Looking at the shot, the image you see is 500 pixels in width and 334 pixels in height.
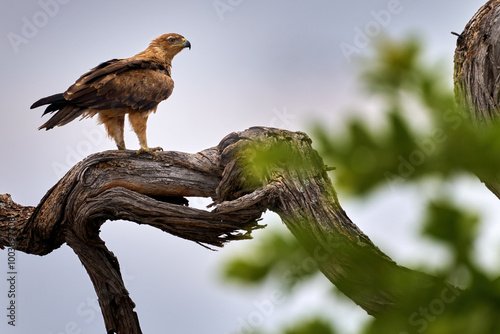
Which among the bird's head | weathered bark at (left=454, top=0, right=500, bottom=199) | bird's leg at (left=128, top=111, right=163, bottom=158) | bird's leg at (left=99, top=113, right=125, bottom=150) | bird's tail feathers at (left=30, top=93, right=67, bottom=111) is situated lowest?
weathered bark at (left=454, top=0, right=500, bottom=199)

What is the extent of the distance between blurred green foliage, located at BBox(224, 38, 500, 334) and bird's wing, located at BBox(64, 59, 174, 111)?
4374 mm

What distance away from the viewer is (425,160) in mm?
1525

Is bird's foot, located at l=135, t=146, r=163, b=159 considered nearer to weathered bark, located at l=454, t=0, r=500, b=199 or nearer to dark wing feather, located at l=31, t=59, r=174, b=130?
dark wing feather, located at l=31, t=59, r=174, b=130

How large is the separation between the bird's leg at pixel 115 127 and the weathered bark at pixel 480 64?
10.7ft

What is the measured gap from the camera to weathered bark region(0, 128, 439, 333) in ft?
15.8

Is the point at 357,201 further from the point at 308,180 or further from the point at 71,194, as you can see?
the point at 71,194

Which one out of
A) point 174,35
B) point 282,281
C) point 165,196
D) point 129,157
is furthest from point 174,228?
point 282,281

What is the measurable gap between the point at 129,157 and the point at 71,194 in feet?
2.19

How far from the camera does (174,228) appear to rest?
5.49 m

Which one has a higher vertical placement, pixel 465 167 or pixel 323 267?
pixel 323 267

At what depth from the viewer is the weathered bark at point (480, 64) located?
5.54 metres

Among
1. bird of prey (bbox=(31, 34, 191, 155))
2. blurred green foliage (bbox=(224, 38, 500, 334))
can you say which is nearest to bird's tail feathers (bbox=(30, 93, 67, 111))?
bird of prey (bbox=(31, 34, 191, 155))

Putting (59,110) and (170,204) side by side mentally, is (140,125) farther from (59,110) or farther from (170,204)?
(170,204)

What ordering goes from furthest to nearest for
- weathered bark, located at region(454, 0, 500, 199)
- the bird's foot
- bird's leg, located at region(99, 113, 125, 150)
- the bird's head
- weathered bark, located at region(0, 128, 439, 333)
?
the bird's head → bird's leg, located at region(99, 113, 125, 150) → the bird's foot → weathered bark, located at region(454, 0, 500, 199) → weathered bark, located at region(0, 128, 439, 333)
